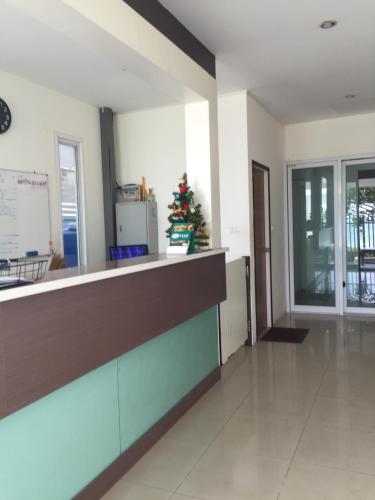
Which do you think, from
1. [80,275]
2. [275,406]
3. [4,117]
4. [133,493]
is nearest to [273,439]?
[275,406]

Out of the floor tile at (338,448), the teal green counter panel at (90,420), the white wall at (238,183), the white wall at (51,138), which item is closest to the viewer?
the teal green counter panel at (90,420)

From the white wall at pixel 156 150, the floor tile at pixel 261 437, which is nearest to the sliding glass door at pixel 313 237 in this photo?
the white wall at pixel 156 150

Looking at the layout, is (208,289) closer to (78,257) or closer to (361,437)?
(361,437)

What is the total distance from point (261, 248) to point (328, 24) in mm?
2862

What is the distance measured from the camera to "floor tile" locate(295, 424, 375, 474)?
2.60 m

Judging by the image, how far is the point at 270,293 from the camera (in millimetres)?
5914

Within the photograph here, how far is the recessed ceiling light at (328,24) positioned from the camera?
337 cm

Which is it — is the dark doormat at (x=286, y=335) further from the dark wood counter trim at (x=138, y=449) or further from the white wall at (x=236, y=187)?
the dark wood counter trim at (x=138, y=449)

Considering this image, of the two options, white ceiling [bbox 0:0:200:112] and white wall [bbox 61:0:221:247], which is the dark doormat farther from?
white ceiling [bbox 0:0:200:112]

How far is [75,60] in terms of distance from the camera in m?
3.91

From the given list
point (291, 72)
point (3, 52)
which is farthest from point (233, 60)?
point (3, 52)

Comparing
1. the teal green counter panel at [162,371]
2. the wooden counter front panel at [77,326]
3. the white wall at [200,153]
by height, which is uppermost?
the white wall at [200,153]

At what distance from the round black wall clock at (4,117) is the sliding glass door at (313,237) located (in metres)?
4.09

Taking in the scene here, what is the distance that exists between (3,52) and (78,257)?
92.8 inches
